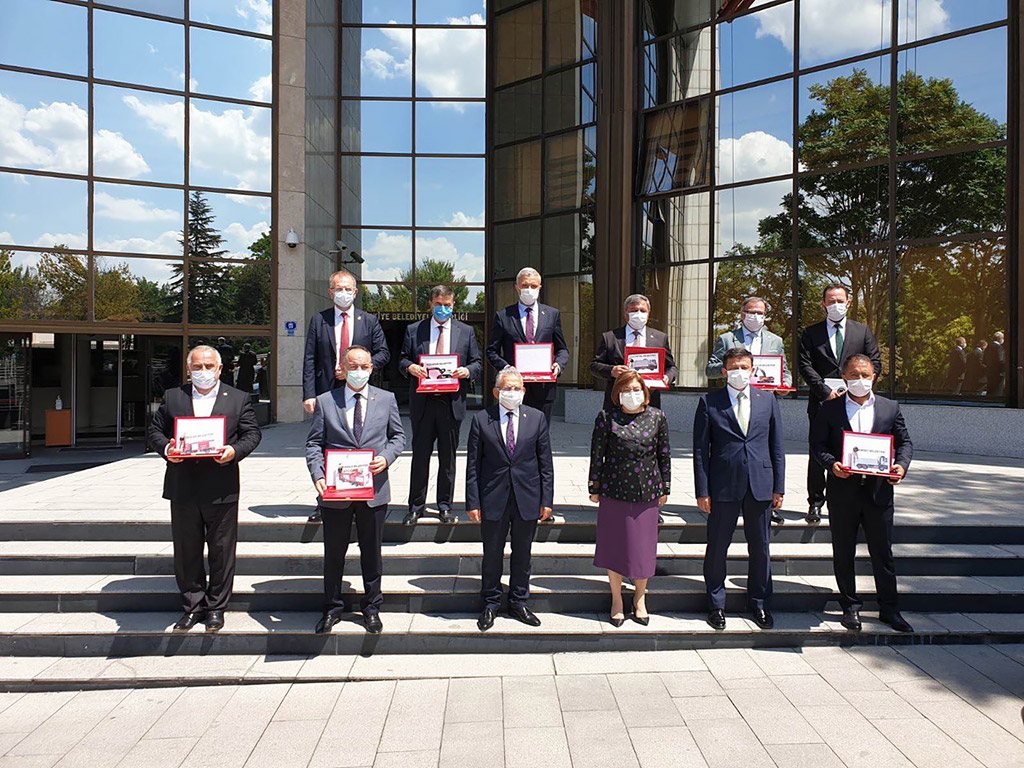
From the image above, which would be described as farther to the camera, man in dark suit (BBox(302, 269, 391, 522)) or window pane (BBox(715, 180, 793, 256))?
window pane (BBox(715, 180, 793, 256))

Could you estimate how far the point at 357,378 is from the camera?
193 inches

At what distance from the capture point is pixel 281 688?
14.6ft

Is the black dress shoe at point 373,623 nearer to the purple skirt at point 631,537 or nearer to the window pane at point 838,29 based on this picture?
the purple skirt at point 631,537

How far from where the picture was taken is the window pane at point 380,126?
19438 mm

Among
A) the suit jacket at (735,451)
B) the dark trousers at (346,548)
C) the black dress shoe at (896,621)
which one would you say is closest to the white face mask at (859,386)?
the suit jacket at (735,451)

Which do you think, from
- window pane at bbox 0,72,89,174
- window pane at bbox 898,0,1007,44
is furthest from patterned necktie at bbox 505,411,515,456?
window pane at bbox 0,72,89,174

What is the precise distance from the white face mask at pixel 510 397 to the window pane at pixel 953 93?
1065 cm

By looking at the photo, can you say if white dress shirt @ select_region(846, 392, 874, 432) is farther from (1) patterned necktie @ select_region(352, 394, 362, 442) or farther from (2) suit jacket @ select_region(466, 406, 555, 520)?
(1) patterned necktie @ select_region(352, 394, 362, 442)

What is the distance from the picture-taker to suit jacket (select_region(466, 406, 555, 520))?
5.04 metres

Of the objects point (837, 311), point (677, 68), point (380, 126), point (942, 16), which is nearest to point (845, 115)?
point (942, 16)

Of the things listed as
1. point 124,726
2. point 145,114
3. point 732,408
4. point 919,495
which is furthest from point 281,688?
point 145,114

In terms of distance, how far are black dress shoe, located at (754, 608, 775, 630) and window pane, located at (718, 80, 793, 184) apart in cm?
1086

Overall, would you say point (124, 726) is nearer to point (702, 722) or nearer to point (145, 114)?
point (702, 722)

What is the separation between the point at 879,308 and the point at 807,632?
9.00 meters
